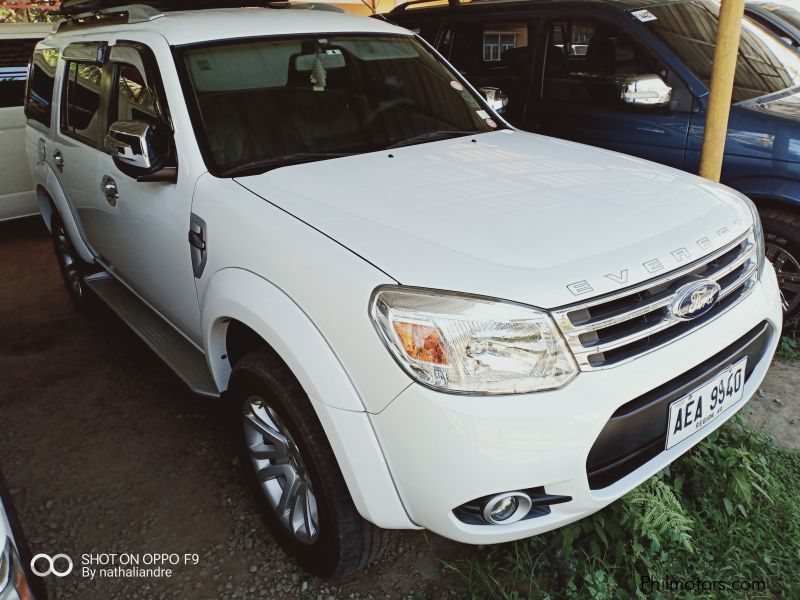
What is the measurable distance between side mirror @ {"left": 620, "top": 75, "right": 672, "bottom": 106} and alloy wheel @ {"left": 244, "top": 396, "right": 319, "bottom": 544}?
8.19ft

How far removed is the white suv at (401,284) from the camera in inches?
61.4

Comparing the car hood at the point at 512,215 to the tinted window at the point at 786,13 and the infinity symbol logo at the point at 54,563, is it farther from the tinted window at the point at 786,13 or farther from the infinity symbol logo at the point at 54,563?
the tinted window at the point at 786,13

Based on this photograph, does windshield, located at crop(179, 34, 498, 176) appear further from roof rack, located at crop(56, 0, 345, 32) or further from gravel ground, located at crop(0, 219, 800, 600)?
gravel ground, located at crop(0, 219, 800, 600)

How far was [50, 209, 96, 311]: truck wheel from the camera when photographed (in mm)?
3977

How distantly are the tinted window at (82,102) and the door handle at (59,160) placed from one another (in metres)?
0.13

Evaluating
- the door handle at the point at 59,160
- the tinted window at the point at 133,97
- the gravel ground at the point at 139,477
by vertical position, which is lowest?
the gravel ground at the point at 139,477

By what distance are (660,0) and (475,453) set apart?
3.43 metres

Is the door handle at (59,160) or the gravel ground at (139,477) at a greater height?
the door handle at (59,160)

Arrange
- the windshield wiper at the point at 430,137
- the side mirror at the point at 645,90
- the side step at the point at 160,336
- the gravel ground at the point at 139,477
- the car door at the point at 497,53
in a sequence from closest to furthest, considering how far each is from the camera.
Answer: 1. the gravel ground at the point at 139,477
2. the side step at the point at 160,336
3. the windshield wiper at the point at 430,137
4. the side mirror at the point at 645,90
5. the car door at the point at 497,53

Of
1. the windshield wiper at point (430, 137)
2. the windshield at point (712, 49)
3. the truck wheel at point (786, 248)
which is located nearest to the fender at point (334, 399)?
the windshield wiper at point (430, 137)

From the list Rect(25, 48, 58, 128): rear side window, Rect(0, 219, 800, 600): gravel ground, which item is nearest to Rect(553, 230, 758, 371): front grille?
Rect(0, 219, 800, 600): gravel ground

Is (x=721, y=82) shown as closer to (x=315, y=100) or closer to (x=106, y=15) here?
(x=315, y=100)

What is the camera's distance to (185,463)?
108 inches

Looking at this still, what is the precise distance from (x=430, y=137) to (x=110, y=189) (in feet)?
4.60
